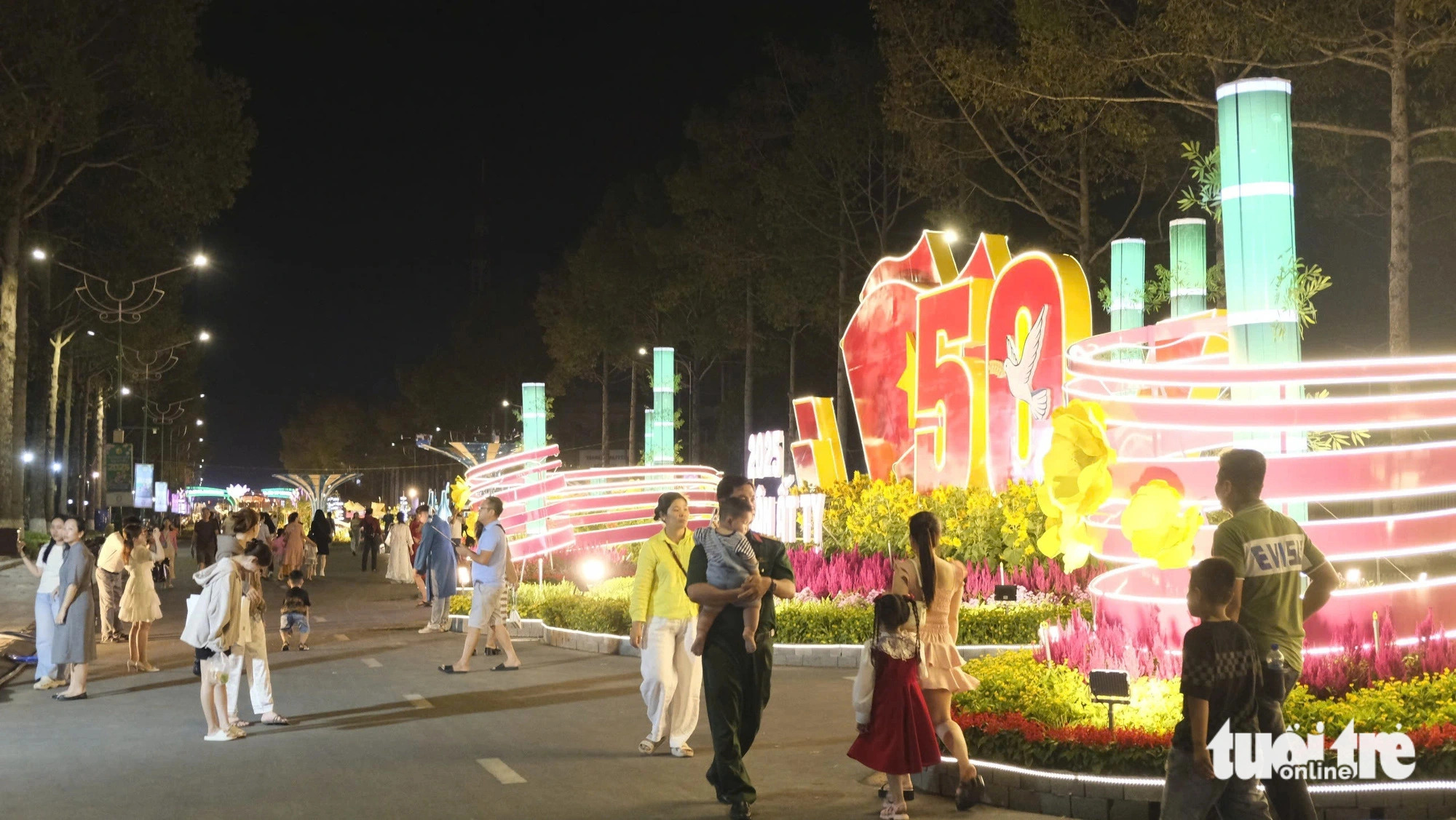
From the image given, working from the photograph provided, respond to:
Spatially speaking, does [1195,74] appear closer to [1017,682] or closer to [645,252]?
[1017,682]

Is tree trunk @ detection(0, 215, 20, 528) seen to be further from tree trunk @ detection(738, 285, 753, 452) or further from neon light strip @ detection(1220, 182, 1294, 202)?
neon light strip @ detection(1220, 182, 1294, 202)

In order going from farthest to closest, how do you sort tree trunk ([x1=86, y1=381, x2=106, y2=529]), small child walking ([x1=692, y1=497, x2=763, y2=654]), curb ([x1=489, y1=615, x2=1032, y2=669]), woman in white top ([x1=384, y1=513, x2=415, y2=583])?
tree trunk ([x1=86, y1=381, x2=106, y2=529]) → woman in white top ([x1=384, y1=513, x2=415, y2=583]) → curb ([x1=489, y1=615, x2=1032, y2=669]) → small child walking ([x1=692, y1=497, x2=763, y2=654])

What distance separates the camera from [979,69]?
2152cm

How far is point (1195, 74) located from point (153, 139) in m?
24.7

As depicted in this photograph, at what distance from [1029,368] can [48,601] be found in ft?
39.5

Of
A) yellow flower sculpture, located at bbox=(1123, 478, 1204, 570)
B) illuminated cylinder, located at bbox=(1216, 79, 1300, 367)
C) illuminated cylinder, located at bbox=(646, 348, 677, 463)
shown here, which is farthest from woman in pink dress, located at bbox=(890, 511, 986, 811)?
illuminated cylinder, located at bbox=(646, 348, 677, 463)

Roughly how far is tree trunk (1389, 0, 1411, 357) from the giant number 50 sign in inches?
143

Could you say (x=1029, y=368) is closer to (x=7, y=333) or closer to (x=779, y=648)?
(x=779, y=648)

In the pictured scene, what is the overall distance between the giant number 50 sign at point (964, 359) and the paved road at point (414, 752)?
5819 millimetres

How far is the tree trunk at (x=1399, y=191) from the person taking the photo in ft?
55.2

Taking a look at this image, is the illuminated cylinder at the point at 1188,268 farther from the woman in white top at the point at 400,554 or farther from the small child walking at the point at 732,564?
the woman in white top at the point at 400,554

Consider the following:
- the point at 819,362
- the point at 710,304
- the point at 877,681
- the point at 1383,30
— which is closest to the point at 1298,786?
the point at 877,681

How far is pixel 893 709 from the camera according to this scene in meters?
7.84

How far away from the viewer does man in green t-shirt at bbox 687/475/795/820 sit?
7.94m
